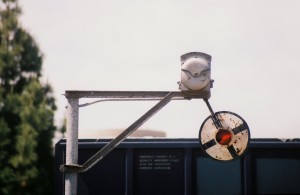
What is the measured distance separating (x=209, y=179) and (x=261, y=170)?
0.88m

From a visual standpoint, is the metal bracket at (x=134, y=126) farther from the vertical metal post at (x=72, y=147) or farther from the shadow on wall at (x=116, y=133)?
the shadow on wall at (x=116, y=133)

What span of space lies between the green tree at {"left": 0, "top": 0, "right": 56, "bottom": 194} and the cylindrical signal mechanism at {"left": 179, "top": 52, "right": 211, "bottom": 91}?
11137 mm

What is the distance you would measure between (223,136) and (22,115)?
38.5 feet

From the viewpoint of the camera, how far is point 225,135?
329cm

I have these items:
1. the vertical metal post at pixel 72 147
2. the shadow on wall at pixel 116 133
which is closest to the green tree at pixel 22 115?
the shadow on wall at pixel 116 133

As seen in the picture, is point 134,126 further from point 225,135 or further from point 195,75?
point 225,135

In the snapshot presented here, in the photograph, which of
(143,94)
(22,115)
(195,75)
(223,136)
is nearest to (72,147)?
(143,94)

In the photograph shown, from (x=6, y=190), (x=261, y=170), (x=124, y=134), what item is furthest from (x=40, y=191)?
(x=124, y=134)

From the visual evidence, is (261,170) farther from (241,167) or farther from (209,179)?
(209,179)

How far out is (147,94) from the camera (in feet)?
10.8

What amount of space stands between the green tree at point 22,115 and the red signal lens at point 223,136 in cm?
1119

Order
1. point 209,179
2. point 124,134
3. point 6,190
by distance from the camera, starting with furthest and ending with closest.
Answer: point 6,190
point 209,179
point 124,134

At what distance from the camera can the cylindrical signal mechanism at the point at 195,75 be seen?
10.7 feet

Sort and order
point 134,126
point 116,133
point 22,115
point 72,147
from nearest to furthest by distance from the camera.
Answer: point 72,147
point 134,126
point 116,133
point 22,115
